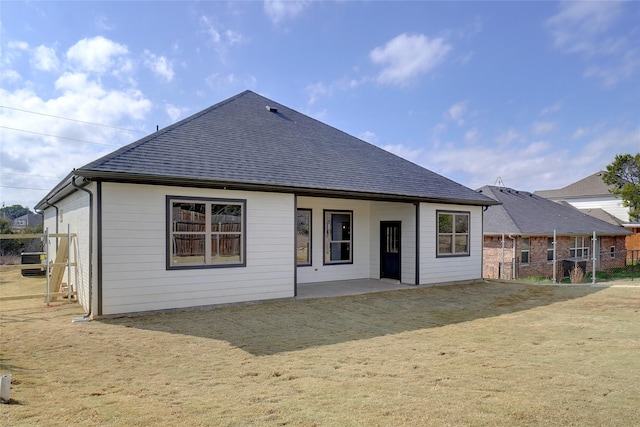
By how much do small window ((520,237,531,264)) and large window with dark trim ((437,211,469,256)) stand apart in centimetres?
741

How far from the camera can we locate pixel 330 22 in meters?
13.6

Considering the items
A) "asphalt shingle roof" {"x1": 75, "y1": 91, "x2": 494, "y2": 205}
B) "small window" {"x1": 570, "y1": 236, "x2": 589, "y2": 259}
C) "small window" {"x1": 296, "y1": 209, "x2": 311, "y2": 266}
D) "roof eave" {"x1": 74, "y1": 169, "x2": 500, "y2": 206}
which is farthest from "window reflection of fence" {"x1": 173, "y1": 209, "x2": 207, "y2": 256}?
"small window" {"x1": 570, "y1": 236, "x2": 589, "y2": 259}

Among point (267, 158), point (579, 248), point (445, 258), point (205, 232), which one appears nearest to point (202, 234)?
point (205, 232)

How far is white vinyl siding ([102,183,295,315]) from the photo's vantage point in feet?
24.6

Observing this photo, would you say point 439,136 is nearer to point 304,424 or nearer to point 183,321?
point 183,321

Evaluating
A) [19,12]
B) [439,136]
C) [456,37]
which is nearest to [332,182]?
[456,37]

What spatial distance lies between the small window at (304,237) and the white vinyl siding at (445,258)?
357 cm

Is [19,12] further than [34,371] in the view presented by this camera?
Yes

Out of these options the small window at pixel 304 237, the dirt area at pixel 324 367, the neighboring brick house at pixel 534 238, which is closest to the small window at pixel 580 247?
the neighboring brick house at pixel 534 238

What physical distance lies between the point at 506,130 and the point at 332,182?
775 inches

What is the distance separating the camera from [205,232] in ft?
27.9

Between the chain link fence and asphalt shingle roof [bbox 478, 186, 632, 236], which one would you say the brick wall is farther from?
asphalt shingle roof [bbox 478, 186, 632, 236]

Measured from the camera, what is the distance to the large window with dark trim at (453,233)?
12.7m

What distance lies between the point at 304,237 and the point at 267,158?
10.4ft
